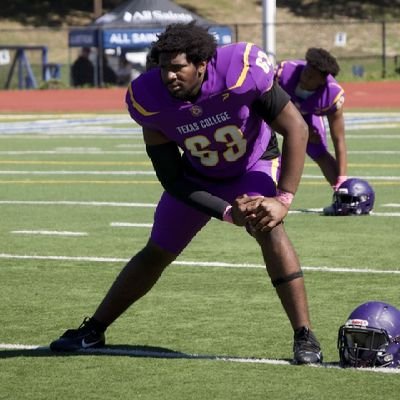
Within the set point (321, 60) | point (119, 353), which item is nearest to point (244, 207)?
point (119, 353)

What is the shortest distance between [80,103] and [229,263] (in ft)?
87.3

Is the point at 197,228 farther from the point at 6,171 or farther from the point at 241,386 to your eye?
the point at 6,171

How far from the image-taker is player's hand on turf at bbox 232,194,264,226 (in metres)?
6.61

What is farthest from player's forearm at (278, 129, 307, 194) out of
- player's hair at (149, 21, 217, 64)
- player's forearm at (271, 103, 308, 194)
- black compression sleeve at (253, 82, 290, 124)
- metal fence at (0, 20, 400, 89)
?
metal fence at (0, 20, 400, 89)

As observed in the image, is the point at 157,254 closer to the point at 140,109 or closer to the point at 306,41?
the point at 140,109

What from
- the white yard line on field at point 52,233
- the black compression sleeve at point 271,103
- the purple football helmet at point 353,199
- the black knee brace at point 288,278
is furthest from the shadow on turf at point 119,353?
the purple football helmet at point 353,199

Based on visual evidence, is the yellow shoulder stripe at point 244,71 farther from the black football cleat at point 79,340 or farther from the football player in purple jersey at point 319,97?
the football player in purple jersey at point 319,97

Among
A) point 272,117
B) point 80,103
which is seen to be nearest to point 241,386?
point 272,117

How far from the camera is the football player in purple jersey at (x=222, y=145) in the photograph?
21.8ft

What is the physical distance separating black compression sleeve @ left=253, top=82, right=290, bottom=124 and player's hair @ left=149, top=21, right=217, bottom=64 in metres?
0.33

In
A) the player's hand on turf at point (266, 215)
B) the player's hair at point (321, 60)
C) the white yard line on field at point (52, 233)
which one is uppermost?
the player's hand on turf at point (266, 215)

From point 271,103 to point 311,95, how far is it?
257 inches

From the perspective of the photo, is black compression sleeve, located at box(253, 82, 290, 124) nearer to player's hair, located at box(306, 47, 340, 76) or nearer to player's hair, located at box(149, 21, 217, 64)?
player's hair, located at box(149, 21, 217, 64)

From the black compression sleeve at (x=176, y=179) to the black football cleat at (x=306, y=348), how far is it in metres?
0.75
